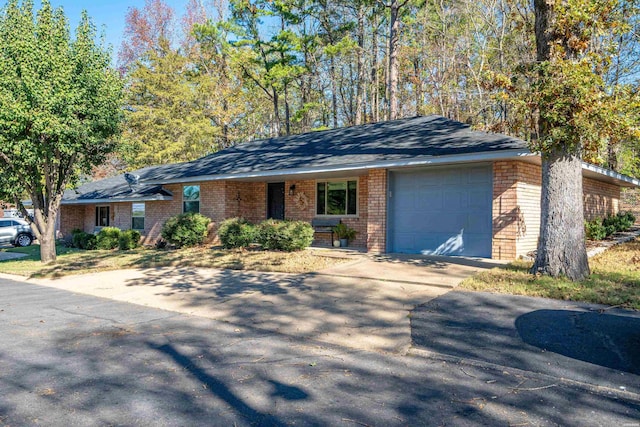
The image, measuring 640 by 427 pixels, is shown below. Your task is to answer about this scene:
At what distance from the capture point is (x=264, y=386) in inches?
157

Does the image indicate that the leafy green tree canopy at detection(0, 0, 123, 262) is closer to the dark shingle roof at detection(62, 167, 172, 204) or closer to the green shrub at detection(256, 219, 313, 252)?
the dark shingle roof at detection(62, 167, 172, 204)

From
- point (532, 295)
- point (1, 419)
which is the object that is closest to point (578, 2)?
point (532, 295)

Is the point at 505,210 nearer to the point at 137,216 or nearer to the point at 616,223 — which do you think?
the point at 616,223

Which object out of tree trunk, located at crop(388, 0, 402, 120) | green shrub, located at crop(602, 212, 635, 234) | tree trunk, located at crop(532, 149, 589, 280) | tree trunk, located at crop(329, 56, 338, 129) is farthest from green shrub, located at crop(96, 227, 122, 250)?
green shrub, located at crop(602, 212, 635, 234)

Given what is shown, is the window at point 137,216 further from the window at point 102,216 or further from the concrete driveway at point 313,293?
the concrete driveway at point 313,293

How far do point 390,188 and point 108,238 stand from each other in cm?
1352

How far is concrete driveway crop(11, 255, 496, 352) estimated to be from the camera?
591 cm

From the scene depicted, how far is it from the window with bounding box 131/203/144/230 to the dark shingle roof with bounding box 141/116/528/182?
2.46m

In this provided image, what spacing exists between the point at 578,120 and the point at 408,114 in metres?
25.1

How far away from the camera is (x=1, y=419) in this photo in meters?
3.36

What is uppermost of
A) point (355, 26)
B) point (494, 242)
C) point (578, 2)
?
point (355, 26)

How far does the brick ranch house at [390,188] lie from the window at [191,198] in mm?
44

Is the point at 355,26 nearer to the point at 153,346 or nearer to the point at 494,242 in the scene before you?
the point at 494,242

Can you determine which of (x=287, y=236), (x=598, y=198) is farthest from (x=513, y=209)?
(x=598, y=198)
